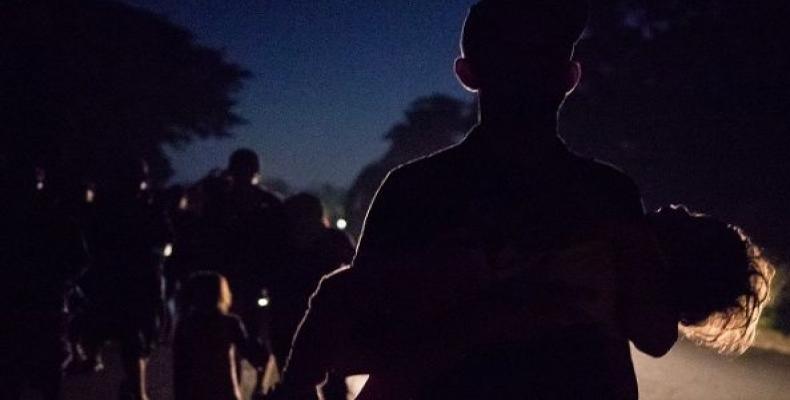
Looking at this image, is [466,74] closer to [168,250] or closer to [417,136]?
[168,250]

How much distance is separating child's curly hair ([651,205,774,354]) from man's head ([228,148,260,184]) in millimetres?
4769

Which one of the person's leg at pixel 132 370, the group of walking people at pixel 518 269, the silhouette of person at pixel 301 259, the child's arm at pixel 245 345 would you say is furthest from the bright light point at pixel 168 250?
the group of walking people at pixel 518 269

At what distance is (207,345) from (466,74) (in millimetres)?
A: 3732

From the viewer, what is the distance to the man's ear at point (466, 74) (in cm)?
150

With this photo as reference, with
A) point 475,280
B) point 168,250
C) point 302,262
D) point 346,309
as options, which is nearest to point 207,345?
point 302,262

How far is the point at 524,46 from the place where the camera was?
1.43 m

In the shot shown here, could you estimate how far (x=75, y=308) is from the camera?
6961 mm

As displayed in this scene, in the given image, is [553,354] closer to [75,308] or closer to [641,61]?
[75,308]

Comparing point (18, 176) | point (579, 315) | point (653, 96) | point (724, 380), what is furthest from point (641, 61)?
point (579, 315)

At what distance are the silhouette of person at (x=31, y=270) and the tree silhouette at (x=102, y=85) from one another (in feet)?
48.0

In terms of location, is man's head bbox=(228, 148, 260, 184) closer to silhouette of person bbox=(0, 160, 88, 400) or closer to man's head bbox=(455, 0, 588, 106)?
silhouette of person bbox=(0, 160, 88, 400)

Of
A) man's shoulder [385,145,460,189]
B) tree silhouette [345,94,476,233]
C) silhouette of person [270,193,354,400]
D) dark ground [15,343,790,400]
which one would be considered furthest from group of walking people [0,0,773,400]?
tree silhouette [345,94,476,233]

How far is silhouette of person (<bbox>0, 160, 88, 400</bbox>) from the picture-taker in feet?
15.5

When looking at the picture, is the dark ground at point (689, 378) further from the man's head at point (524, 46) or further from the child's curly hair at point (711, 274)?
the man's head at point (524, 46)
